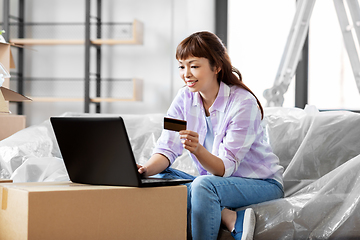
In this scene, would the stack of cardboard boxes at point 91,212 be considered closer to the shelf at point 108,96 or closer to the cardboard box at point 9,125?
the cardboard box at point 9,125

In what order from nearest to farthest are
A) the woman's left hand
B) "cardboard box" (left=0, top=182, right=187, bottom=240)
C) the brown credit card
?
1. "cardboard box" (left=0, top=182, right=187, bottom=240)
2. the brown credit card
3. the woman's left hand

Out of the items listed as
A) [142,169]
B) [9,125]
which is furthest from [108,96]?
[142,169]

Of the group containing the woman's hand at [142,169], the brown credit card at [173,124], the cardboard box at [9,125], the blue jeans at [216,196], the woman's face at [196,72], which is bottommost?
the blue jeans at [216,196]

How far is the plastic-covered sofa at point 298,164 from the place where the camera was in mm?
1223

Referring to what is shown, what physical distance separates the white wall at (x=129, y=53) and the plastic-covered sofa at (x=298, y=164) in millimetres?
1098

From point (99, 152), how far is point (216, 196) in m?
0.40

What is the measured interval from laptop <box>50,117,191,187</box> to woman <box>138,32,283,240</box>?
238 mm

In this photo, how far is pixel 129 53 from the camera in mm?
3115

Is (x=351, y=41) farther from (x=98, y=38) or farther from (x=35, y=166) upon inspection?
(x=98, y=38)

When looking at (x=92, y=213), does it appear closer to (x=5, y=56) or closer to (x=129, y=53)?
(x=5, y=56)

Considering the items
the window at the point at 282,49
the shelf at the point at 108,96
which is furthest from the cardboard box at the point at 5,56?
the window at the point at 282,49

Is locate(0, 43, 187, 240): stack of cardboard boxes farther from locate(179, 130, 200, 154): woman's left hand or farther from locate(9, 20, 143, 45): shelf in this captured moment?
locate(9, 20, 143, 45): shelf

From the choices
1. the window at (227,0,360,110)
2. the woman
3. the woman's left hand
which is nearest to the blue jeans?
the woman

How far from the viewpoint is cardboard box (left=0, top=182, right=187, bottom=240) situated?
0.82 m
